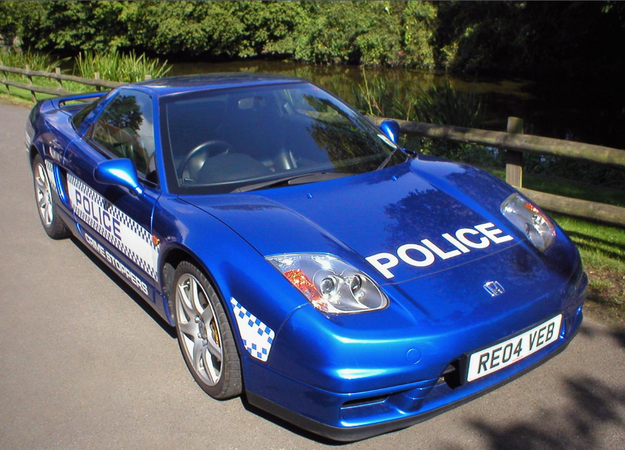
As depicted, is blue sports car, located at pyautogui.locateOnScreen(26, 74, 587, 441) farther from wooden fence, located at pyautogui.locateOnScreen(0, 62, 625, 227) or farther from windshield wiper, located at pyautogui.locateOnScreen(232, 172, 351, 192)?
wooden fence, located at pyautogui.locateOnScreen(0, 62, 625, 227)

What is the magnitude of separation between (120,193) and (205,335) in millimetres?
1156

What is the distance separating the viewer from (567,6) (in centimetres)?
2002

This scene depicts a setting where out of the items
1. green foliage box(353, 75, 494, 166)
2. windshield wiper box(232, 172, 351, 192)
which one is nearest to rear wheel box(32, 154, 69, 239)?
windshield wiper box(232, 172, 351, 192)

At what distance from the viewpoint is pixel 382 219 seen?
10.3 ft

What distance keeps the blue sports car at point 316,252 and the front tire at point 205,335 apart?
0.01 meters

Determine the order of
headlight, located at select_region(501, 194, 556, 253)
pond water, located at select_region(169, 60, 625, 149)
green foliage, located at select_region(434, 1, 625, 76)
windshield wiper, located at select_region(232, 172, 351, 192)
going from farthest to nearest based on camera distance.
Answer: green foliage, located at select_region(434, 1, 625, 76), pond water, located at select_region(169, 60, 625, 149), windshield wiper, located at select_region(232, 172, 351, 192), headlight, located at select_region(501, 194, 556, 253)

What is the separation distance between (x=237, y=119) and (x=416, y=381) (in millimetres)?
2110

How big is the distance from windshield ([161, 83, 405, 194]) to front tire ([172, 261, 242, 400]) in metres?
0.56

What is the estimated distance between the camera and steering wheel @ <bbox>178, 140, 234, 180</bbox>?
353 centimetres

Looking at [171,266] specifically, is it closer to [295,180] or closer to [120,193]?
[120,193]

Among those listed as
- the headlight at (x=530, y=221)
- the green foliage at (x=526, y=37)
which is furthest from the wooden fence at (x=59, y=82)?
the green foliage at (x=526, y=37)

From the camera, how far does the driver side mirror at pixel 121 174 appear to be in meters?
3.51

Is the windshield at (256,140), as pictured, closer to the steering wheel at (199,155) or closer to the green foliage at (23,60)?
the steering wheel at (199,155)

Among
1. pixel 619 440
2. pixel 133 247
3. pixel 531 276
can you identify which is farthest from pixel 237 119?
pixel 619 440
